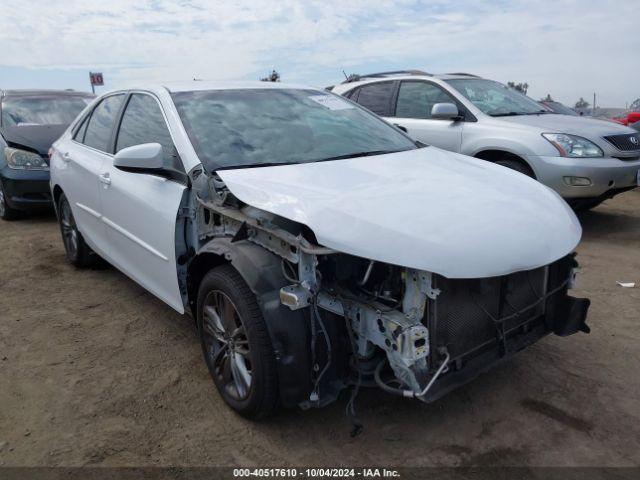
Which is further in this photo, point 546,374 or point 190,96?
point 190,96

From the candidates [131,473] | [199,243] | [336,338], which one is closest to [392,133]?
[199,243]

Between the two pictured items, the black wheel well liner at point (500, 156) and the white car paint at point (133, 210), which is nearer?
the white car paint at point (133, 210)

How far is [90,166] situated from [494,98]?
189 inches

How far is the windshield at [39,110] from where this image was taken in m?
7.84

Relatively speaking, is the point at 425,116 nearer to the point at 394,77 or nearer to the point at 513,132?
the point at 394,77

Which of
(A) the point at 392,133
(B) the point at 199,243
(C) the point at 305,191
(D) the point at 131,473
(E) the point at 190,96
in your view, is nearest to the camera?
(D) the point at 131,473

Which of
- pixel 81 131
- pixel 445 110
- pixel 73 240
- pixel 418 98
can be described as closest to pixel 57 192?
pixel 73 240

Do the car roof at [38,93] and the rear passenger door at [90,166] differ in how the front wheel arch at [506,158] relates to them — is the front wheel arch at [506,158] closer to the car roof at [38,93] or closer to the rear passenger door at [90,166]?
the rear passenger door at [90,166]

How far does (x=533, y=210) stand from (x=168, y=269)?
202cm

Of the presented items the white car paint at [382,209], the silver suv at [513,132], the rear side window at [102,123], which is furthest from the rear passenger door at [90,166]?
the silver suv at [513,132]

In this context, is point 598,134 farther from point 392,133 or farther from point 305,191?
point 305,191

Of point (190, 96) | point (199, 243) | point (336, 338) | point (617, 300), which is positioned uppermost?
point (190, 96)

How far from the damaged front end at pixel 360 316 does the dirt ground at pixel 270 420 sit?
1.05 ft

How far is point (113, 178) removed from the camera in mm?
3699
